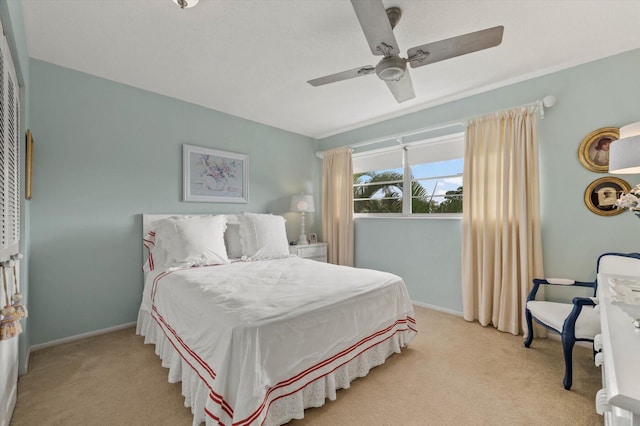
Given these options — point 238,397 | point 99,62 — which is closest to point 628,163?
point 238,397

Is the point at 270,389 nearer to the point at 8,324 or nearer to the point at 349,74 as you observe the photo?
the point at 8,324

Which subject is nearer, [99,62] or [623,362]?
[623,362]

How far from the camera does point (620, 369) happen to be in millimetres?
→ 669

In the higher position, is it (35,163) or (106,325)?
(35,163)

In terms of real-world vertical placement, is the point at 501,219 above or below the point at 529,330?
above

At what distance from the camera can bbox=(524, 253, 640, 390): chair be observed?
196cm

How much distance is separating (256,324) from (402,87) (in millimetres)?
1935

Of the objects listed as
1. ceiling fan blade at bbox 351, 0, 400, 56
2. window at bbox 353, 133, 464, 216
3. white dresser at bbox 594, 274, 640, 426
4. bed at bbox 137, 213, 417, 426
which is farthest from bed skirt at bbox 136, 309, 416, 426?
ceiling fan blade at bbox 351, 0, 400, 56

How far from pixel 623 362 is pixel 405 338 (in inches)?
77.5

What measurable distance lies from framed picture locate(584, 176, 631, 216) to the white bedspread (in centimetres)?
180

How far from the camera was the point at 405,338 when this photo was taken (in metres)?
2.53

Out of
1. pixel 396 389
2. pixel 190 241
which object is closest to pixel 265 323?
pixel 396 389

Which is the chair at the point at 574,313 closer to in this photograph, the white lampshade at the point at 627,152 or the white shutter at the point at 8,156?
the white lampshade at the point at 627,152

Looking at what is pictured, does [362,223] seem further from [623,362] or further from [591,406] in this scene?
[623,362]
